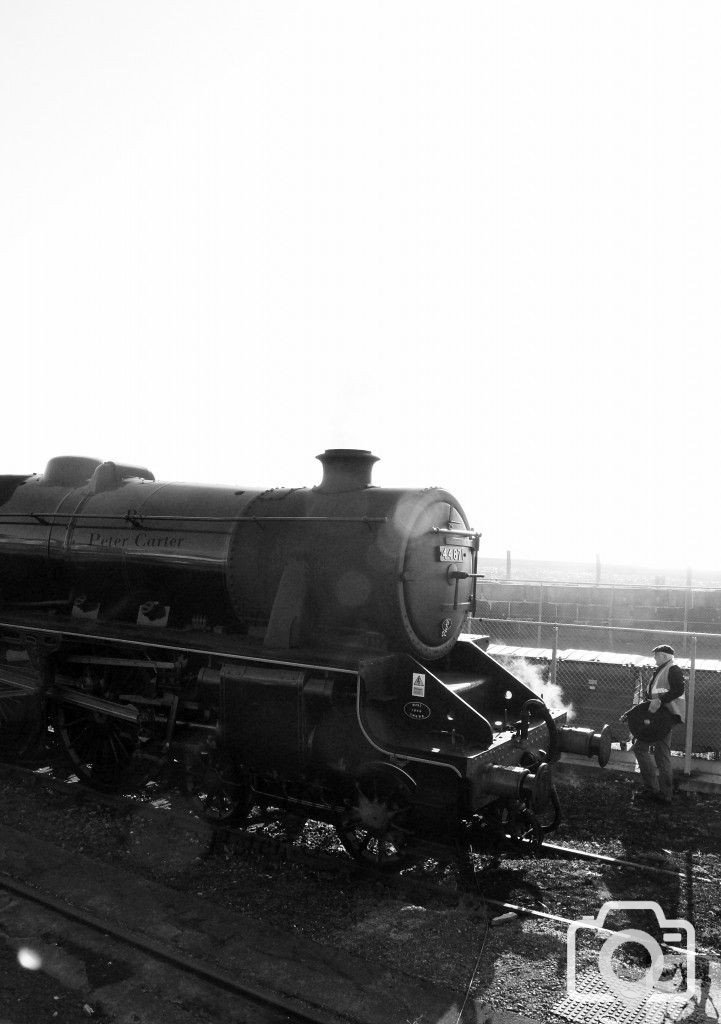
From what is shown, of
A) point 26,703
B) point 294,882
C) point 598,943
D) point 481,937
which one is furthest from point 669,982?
point 26,703

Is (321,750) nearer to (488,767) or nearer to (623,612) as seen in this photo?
(488,767)

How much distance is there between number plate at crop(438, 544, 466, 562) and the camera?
7.25m

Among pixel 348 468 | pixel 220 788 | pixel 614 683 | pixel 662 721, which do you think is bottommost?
pixel 220 788

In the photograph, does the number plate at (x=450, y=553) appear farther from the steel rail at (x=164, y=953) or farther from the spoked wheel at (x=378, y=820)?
the steel rail at (x=164, y=953)

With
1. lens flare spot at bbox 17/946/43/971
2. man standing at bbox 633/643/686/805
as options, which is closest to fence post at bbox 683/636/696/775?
man standing at bbox 633/643/686/805

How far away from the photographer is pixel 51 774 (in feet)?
29.7

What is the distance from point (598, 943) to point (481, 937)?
823mm

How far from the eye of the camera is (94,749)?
8711 millimetres

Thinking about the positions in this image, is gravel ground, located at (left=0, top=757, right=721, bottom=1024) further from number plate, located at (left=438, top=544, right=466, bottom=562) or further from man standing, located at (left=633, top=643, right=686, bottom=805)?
number plate, located at (left=438, top=544, right=466, bottom=562)

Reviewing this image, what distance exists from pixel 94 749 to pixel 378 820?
→ 157 inches

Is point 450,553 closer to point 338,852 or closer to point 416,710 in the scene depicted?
point 416,710

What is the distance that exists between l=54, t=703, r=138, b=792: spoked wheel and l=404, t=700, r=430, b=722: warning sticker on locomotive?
344 cm

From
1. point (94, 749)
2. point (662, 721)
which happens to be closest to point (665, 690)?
point (662, 721)

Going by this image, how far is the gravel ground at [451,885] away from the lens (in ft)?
17.1
